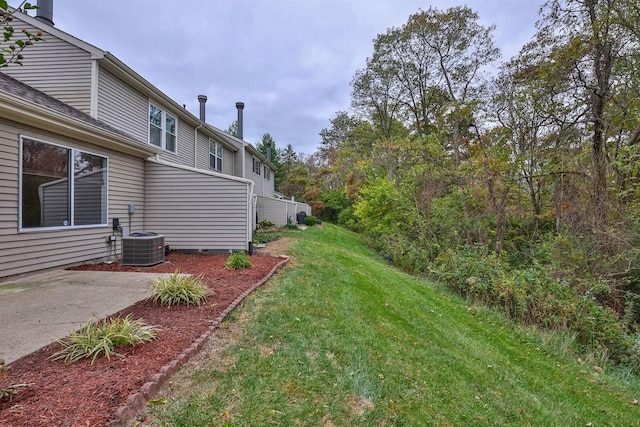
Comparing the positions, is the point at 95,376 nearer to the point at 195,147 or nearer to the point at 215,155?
the point at 195,147

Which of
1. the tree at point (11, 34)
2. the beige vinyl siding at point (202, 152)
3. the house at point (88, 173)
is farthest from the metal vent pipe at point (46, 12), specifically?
the tree at point (11, 34)

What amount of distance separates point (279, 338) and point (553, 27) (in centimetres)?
1159

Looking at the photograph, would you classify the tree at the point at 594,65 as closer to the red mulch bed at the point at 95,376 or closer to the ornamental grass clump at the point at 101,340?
the red mulch bed at the point at 95,376

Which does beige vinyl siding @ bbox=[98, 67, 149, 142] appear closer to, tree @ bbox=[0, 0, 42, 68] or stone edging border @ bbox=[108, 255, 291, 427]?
tree @ bbox=[0, 0, 42, 68]

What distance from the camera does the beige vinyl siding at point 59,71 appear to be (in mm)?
7105

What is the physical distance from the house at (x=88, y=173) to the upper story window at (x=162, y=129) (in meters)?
0.04

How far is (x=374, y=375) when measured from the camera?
9.48 ft

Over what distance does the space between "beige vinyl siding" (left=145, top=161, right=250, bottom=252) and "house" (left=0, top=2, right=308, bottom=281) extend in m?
0.03

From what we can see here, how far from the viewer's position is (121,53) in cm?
1489

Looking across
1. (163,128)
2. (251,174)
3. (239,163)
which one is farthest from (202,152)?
(251,174)

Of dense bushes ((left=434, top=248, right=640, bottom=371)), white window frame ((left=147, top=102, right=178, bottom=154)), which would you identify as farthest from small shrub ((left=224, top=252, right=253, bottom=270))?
white window frame ((left=147, top=102, right=178, bottom=154))

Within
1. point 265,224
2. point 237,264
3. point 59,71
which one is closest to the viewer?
point 237,264

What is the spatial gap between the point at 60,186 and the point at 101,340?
4.34m

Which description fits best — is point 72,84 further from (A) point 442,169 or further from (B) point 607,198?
(B) point 607,198
